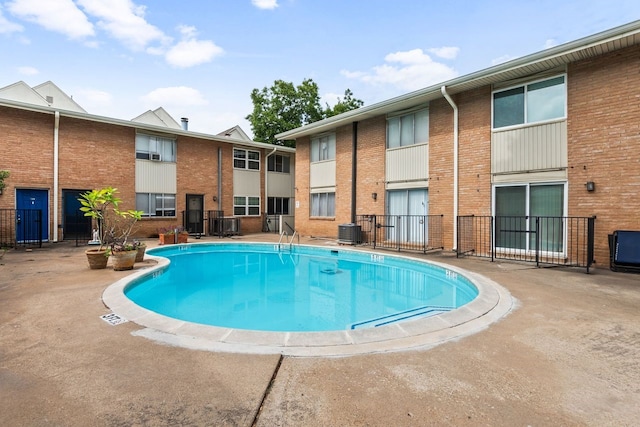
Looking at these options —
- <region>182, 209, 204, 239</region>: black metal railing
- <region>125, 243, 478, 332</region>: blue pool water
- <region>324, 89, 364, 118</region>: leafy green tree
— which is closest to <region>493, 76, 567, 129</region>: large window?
<region>125, 243, 478, 332</region>: blue pool water

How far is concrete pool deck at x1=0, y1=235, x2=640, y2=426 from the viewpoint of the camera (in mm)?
2016

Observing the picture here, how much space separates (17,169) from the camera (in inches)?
455

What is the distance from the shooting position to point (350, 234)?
41.4 feet

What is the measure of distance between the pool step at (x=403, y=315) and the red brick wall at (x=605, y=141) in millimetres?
5101

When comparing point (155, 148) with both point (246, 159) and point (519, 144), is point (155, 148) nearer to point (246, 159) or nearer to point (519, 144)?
point (246, 159)

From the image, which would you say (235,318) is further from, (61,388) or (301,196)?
(301,196)

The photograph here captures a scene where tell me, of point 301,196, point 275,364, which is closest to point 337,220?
point 301,196

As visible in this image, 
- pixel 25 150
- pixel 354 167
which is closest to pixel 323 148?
pixel 354 167

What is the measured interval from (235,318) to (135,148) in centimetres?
1270

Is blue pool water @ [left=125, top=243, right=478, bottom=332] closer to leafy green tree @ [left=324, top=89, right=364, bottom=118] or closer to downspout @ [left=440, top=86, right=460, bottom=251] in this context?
downspout @ [left=440, top=86, right=460, bottom=251]

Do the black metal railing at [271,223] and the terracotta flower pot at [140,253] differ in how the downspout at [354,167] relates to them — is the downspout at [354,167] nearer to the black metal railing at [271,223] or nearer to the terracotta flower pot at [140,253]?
the black metal railing at [271,223]

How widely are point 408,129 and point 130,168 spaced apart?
12259 millimetres

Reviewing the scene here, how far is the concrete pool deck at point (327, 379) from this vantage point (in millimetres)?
2016

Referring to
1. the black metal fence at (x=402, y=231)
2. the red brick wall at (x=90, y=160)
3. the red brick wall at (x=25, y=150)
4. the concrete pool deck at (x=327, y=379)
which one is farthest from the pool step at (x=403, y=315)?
the red brick wall at (x=25, y=150)
